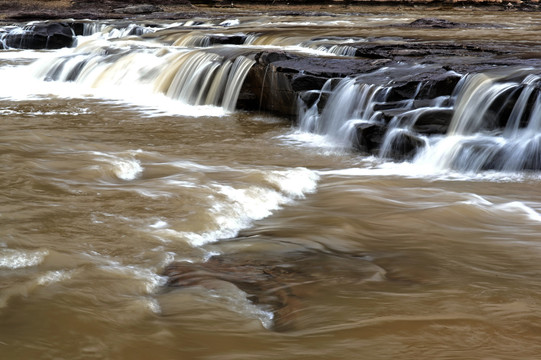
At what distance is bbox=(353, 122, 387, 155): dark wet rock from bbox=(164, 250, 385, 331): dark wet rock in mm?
3665

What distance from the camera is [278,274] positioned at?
3.45 m

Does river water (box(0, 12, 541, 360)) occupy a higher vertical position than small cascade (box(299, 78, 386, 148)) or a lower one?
lower

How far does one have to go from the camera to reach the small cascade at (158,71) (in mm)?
10117

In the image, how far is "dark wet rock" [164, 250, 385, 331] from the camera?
3.12 m

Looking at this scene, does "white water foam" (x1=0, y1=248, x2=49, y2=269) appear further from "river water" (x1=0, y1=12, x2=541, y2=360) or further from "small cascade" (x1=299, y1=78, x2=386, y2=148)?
"small cascade" (x1=299, y1=78, x2=386, y2=148)

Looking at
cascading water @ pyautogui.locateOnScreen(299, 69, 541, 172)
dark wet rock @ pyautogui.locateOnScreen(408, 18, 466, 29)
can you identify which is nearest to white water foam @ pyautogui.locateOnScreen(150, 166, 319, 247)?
cascading water @ pyautogui.locateOnScreen(299, 69, 541, 172)

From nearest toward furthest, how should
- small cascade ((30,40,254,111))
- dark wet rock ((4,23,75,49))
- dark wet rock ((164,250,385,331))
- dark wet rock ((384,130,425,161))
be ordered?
dark wet rock ((164,250,385,331)), dark wet rock ((384,130,425,161)), small cascade ((30,40,254,111)), dark wet rock ((4,23,75,49))

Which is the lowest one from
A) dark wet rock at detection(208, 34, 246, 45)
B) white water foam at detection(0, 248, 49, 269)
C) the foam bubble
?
white water foam at detection(0, 248, 49, 269)

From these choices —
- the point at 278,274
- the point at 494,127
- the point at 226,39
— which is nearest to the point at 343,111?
the point at 494,127

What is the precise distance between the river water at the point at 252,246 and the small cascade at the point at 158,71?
7.29 feet

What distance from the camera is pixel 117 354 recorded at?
2.55 meters

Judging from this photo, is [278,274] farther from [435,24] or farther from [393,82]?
[435,24]

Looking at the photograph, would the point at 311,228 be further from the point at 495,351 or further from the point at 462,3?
the point at 462,3

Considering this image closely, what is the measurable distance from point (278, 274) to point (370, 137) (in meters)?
4.19
